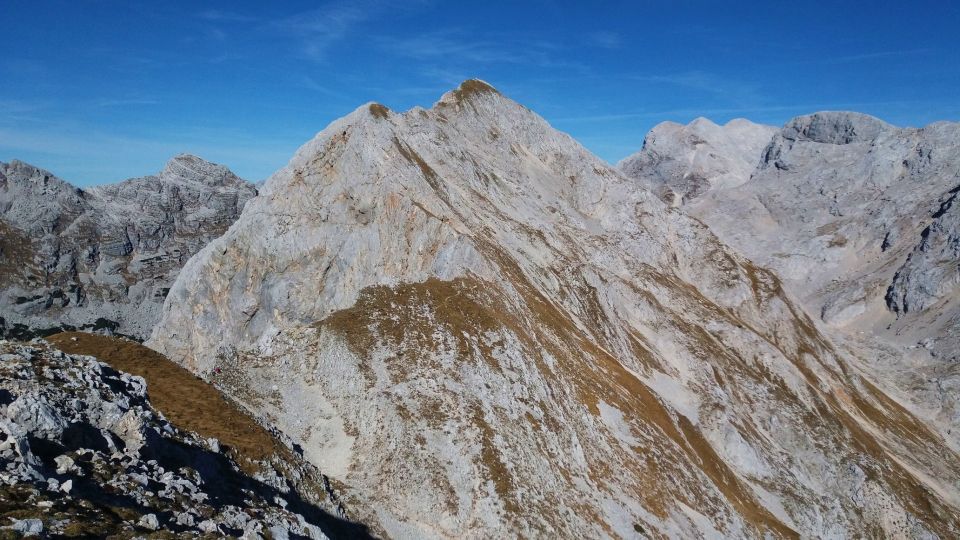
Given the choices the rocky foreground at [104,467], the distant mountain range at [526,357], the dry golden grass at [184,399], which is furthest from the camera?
the distant mountain range at [526,357]

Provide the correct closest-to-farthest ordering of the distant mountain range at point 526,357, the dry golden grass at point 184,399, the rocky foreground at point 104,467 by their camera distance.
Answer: the rocky foreground at point 104,467 < the dry golden grass at point 184,399 < the distant mountain range at point 526,357

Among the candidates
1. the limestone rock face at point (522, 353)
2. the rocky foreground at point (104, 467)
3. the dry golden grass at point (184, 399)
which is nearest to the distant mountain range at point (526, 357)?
the limestone rock face at point (522, 353)

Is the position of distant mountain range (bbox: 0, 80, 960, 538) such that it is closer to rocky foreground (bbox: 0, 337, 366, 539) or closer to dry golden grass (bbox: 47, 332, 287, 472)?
dry golden grass (bbox: 47, 332, 287, 472)

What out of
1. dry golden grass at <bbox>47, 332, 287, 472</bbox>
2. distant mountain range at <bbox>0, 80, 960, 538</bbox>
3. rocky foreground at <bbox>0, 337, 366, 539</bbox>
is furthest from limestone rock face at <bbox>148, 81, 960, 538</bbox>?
rocky foreground at <bbox>0, 337, 366, 539</bbox>

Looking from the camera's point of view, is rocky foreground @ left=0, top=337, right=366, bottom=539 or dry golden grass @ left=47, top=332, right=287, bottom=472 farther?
dry golden grass @ left=47, top=332, right=287, bottom=472

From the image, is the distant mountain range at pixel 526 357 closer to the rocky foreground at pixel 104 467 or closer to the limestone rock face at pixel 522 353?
the limestone rock face at pixel 522 353

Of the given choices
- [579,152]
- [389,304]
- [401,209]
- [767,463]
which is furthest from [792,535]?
[579,152]
